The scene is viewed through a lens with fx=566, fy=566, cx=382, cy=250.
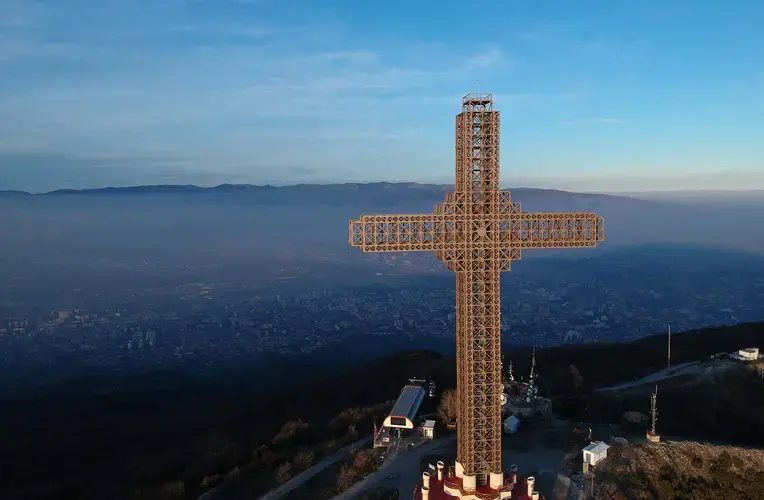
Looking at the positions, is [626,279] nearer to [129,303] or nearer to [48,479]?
[129,303]

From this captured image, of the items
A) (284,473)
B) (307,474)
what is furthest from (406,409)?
(284,473)

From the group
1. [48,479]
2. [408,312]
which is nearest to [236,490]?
[48,479]

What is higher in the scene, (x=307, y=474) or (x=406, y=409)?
(x=406, y=409)

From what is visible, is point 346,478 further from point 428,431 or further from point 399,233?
point 399,233

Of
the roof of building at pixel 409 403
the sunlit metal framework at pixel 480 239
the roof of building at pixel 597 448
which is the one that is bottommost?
the roof of building at pixel 409 403

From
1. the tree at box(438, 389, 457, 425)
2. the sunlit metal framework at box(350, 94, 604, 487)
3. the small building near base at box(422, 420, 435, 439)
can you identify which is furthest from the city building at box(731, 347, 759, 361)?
the sunlit metal framework at box(350, 94, 604, 487)

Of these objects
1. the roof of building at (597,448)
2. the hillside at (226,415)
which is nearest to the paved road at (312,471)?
the hillside at (226,415)

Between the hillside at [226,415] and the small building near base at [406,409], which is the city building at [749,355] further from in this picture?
the small building near base at [406,409]
